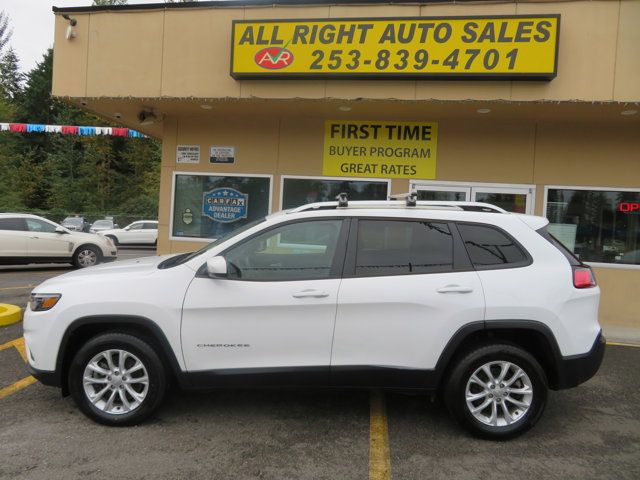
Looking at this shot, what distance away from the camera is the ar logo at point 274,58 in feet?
23.6

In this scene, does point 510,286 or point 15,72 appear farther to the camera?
point 15,72

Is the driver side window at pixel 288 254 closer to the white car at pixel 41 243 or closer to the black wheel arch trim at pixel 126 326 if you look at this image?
the black wheel arch trim at pixel 126 326

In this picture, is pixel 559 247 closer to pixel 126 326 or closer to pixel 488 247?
pixel 488 247

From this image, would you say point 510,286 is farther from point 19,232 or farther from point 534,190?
point 19,232

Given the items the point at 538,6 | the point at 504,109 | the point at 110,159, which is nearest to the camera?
the point at 538,6

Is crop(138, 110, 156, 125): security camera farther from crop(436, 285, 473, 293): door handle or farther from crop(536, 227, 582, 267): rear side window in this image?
crop(536, 227, 582, 267): rear side window

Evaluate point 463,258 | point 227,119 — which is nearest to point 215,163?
point 227,119

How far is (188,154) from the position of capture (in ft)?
29.0

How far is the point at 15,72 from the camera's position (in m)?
57.6

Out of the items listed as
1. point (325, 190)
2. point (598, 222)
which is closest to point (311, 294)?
point (325, 190)

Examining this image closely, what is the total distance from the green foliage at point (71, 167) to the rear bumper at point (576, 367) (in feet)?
126

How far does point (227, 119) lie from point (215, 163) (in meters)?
0.79

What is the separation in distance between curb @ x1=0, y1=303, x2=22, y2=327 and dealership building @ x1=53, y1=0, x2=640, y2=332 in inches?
102

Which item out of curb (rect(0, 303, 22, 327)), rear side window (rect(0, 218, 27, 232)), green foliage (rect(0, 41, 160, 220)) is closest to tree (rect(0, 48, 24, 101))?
green foliage (rect(0, 41, 160, 220))
